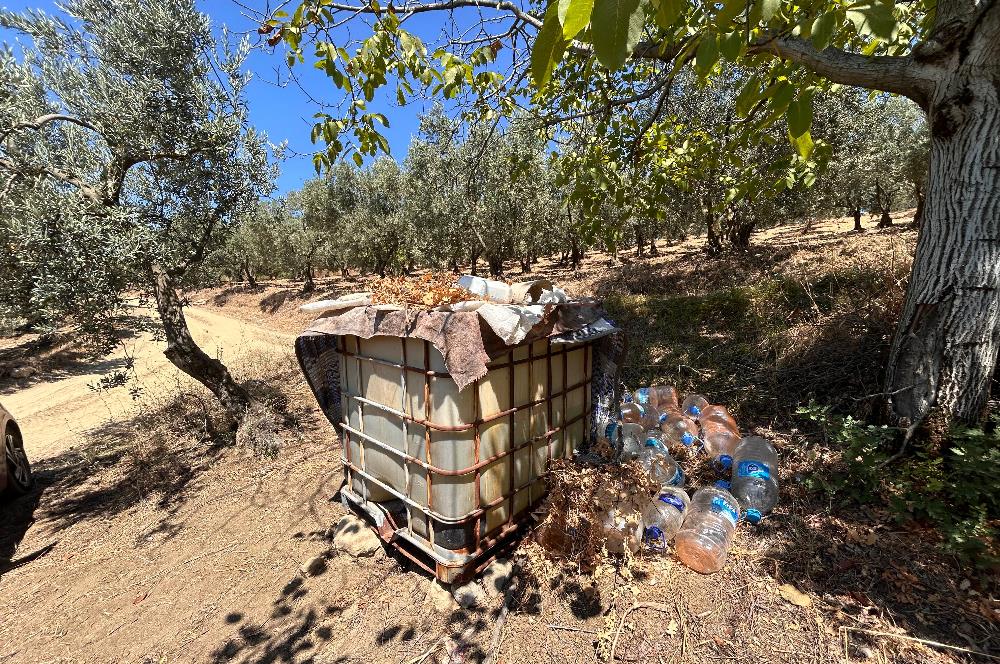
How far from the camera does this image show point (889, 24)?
62.6 inches

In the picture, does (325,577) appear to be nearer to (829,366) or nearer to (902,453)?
(902,453)

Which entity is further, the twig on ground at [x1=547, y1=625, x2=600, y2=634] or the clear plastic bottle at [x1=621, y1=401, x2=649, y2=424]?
the clear plastic bottle at [x1=621, y1=401, x2=649, y2=424]

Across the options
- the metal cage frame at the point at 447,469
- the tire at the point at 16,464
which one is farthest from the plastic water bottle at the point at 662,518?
the tire at the point at 16,464

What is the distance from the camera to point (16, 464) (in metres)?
5.87

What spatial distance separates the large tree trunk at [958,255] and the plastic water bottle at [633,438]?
2527 millimetres

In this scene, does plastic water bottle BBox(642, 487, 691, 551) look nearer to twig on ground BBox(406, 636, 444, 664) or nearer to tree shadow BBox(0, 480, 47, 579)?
twig on ground BBox(406, 636, 444, 664)

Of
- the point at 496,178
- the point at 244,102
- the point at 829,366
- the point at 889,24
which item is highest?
the point at 496,178

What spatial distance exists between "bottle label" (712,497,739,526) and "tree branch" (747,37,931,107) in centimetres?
385

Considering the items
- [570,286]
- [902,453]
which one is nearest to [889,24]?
[902,453]

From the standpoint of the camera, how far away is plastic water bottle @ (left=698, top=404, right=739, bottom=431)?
542 centimetres

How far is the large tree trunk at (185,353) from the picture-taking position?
6035mm

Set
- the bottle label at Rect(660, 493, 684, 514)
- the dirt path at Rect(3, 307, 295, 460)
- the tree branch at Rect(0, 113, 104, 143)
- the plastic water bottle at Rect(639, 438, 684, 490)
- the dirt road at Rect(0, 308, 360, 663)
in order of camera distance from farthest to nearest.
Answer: the dirt path at Rect(3, 307, 295, 460), the tree branch at Rect(0, 113, 104, 143), the plastic water bottle at Rect(639, 438, 684, 490), the bottle label at Rect(660, 493, 684, 514), the dirt road at Rect(0, 308, 360, 663)

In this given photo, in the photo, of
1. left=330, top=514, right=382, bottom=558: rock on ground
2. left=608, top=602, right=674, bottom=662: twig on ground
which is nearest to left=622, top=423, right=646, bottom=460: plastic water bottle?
left=608, top=602, right=674, bottom=662: twig on ground

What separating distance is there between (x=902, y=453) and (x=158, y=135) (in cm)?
990
